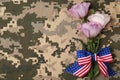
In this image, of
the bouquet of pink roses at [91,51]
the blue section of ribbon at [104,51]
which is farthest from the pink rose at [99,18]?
the blue section of ribbon at [104,51]

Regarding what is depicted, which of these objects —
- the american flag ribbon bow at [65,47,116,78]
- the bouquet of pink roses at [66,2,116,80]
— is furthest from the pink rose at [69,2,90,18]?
the american flag ribbon bow at [65,47,116,78]

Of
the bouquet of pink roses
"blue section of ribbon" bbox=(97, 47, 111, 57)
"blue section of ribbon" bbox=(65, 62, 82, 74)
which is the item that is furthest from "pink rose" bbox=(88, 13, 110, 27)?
"blue section of ribbon" bbox=(65, 62, 82, 74)

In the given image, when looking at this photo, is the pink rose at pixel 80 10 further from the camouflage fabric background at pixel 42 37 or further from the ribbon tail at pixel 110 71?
the ribbon tail at pixel 110 71

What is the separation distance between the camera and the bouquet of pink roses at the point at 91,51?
95cm

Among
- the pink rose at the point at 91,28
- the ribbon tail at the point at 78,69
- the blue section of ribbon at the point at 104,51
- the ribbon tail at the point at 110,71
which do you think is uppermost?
the pink rose at the point at 91,28

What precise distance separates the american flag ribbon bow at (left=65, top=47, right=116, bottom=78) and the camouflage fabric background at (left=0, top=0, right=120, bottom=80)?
48 millimetres

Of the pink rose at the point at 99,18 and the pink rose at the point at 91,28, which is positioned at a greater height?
the pink rose at the point at 99,18

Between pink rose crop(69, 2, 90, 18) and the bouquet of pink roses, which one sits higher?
pink rose crop(69, 2, 90, 18)

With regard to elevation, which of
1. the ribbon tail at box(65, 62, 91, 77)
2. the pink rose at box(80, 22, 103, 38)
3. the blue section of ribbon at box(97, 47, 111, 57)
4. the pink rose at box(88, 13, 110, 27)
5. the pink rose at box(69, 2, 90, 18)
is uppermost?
the pink rose at box(69, 2, 90, 18)

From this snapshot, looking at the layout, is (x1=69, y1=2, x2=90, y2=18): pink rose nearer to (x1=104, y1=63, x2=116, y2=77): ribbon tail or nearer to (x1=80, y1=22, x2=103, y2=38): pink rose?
(x1=80, y1=22, x2=103, y2=38): pink rose

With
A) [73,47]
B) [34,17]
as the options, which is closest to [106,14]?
[73,47]

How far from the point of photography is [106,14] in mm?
996

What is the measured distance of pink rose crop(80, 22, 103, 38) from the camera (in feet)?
3.04

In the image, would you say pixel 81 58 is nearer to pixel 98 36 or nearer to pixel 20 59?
pixel 98 36
